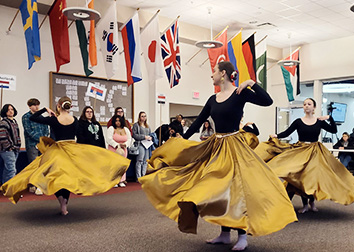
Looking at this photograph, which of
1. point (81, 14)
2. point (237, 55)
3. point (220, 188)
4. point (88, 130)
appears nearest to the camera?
point (220, 188)

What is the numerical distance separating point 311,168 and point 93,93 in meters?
5.05

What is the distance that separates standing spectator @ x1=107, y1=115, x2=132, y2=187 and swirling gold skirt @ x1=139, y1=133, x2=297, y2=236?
3.68 metres

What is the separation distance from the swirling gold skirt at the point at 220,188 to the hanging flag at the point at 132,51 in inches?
167

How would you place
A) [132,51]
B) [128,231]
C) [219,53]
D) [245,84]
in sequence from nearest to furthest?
[245,84] → [128,231] → [132,51] → [219,53]

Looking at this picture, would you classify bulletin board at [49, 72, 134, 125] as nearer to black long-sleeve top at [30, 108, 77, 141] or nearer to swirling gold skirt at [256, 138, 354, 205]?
black long-sleeve top at [30, 108, 77, 141]

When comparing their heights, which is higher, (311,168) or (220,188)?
(220,188)

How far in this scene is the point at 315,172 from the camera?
4035 millimetres

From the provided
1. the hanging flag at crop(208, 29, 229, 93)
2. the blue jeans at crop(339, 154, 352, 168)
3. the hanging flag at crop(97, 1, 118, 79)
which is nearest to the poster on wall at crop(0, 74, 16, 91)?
the hanging flag at crop(97, 1, 118, 79)

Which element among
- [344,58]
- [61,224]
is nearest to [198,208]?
[61,224]

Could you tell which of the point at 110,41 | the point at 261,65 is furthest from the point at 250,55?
the point at 110,41

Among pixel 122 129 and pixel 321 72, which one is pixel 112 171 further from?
pixel 321 72

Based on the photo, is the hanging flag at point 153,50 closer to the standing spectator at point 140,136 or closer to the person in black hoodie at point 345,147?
the standing spectator at point 140,136

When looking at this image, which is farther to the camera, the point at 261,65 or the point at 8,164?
the point at 261,65

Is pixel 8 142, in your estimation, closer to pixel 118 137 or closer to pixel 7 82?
pixel 7 82
